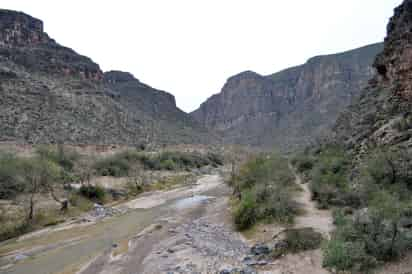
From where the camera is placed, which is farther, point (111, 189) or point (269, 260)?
point (111, 189)

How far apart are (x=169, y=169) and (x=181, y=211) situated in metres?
26.7

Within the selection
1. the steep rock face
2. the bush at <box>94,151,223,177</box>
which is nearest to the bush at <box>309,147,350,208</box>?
the steep rock face

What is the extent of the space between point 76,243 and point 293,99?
136 metres

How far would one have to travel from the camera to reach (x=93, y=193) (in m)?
27.2

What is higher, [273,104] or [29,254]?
[273,104]

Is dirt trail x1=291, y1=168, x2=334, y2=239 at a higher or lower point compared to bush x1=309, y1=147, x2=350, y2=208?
lower

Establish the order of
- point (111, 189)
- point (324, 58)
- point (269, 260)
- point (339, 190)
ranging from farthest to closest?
point (324, 58) → point (111, 189) → point (339, 190) → point (269, 260)

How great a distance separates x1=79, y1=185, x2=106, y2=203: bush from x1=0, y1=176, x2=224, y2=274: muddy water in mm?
5052

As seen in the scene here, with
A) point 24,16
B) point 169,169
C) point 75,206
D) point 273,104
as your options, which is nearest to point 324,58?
point 273,104

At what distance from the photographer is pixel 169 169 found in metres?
50.3

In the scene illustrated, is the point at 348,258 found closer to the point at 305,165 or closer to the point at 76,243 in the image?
the point at 76,243

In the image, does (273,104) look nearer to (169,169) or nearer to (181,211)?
(169,169)

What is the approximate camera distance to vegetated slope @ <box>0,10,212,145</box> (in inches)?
1794

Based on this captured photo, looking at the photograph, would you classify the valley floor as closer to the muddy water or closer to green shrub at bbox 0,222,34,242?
the muddy water
